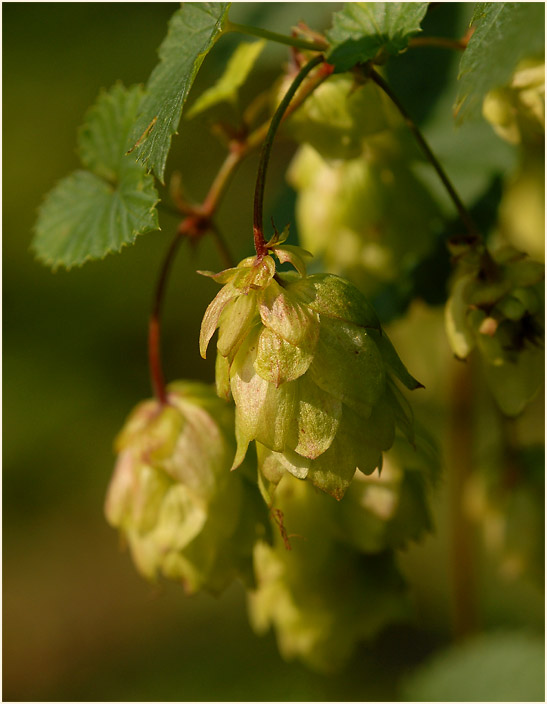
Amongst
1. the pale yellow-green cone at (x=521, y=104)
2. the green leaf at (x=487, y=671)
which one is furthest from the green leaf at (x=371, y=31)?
the green leaf at (x=487, y=671)

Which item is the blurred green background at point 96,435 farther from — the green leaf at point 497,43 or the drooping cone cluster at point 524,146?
the green leaf at point 497,43

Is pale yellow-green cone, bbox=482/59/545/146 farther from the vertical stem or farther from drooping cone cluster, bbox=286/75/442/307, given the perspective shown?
the vertical stem

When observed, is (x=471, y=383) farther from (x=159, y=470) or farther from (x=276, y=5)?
(x=276, y=5)

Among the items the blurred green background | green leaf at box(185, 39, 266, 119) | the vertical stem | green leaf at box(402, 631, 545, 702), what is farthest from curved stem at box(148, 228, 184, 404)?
the blurred green background

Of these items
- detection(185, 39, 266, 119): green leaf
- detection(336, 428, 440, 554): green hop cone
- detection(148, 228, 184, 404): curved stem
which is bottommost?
detection(336, 428, 440, 554): green hop cone

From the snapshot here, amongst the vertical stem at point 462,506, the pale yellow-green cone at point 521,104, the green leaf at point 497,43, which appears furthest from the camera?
the vertical stem at point 462,506

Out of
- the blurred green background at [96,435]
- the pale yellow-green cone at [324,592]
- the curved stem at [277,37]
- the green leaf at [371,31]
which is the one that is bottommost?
the blurred green background at [96,435]

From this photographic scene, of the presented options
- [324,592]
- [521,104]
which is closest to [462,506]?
[324,592]
